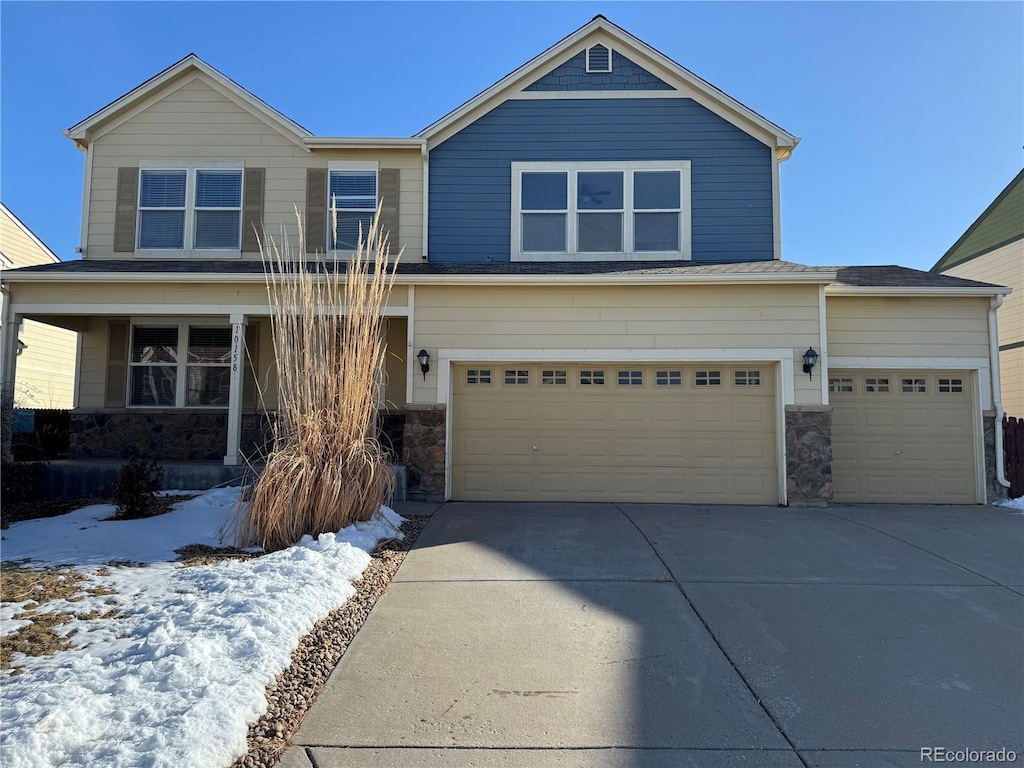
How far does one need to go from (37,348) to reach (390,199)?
403 inches

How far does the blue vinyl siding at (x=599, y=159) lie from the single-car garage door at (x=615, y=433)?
7.42 feet

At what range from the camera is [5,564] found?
4492mm

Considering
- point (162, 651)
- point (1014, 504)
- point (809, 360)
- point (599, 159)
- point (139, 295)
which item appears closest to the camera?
point (162, 651)

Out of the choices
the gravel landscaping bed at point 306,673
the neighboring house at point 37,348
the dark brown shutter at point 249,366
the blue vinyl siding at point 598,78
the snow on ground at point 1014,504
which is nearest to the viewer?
the gravel landscaping bed at point 306,673

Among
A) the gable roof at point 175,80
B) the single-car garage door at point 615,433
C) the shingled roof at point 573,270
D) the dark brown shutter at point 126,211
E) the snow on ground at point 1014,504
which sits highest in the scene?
the gable roof at point 175,80

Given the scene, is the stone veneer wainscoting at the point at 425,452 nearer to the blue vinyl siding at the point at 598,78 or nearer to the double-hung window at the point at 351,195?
the double-hung window at the point at 351,195

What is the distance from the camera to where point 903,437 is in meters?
8.25

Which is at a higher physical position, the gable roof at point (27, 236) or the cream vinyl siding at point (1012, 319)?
the gable roof at point (27, 236)

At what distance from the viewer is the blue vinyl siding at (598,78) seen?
9.44 m

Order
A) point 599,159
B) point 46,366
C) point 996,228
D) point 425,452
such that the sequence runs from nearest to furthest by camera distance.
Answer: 1. point 425,452
2. point 599,159
3. point 46,366
4. point 996,228

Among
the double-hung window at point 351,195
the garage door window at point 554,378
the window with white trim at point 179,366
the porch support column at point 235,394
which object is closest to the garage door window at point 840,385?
the garage door window at point 554,378

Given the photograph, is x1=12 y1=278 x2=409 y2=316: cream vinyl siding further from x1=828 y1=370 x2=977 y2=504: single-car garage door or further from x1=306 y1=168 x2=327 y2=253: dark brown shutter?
x1=828 y1=370 x2=977 y2=504: single-car garage door

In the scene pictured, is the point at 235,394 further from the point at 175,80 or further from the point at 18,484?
the point at 175,80

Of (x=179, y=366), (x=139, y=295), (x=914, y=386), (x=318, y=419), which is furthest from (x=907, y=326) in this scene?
(x=179, y=366)
